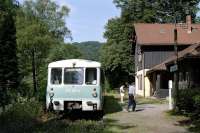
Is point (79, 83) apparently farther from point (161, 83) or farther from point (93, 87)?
point (161, 83)

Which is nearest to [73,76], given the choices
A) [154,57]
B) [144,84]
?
[154,57]

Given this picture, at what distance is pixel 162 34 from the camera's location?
2221 inches

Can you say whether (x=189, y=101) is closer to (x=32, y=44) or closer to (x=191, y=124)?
(x=191, y=124)

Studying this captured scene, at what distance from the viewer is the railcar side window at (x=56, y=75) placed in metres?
24.7

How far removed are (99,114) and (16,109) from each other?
13.6 feet

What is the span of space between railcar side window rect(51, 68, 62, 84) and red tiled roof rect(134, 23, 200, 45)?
29849 mm

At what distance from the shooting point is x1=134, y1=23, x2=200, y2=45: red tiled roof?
54.5m

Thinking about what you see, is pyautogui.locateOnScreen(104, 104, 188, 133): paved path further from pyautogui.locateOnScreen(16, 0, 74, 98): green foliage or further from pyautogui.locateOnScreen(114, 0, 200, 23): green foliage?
pyautogui.locateOnScreen(114, 0, 200, 23): green foliage

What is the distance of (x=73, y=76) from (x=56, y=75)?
31.6 inches

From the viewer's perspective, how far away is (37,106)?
27.3 meters

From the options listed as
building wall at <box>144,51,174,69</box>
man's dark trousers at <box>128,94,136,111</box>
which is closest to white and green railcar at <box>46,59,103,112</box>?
man's dark trousers at <box>128,94,136,111</box>

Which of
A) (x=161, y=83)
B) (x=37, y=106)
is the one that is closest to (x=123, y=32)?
(x=161, y=83)

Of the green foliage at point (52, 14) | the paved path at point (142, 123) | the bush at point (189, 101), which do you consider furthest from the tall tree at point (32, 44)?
the bush at point (189, 101)

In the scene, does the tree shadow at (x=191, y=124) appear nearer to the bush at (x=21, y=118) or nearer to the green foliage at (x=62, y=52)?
the bush at (x=21, y=118)
